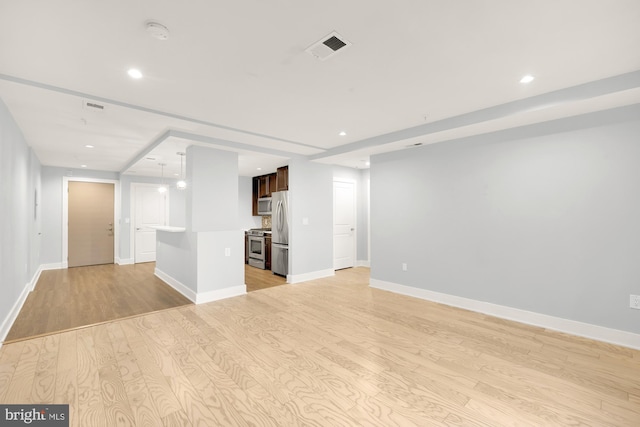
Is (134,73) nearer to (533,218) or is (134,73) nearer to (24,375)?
(24,375)

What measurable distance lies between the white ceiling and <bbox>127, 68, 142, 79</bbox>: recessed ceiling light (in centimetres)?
5

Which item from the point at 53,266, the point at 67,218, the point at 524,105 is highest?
the point at 524,105

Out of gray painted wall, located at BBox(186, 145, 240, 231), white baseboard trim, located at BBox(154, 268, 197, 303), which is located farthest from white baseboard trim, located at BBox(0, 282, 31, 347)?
gray painted wall, located at BBox(186, 145, 240, 231)

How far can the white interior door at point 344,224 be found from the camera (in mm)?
6688

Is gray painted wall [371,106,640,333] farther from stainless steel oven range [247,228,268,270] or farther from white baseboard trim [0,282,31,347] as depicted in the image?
white baseboard trim [0,282,31,347]

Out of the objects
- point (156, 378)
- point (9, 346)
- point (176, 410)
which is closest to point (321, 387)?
point (176, 410)

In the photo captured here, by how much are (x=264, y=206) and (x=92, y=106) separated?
4.77 meters

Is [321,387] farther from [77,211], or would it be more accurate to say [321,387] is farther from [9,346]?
[77,211]

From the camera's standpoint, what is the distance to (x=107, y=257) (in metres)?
7.69

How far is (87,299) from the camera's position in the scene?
14.5 ft

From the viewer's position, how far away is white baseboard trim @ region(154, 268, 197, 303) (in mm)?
4369

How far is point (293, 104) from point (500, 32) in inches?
77.9

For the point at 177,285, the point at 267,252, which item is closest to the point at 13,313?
the point at 177,285

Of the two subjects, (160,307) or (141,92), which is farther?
(160,307)
